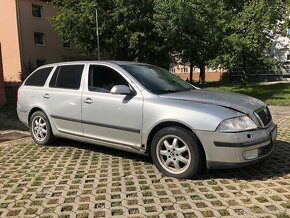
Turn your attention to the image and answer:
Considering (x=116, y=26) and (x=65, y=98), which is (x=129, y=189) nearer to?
(x=65, y=98)

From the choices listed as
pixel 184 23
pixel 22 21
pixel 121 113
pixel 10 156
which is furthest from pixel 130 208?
pixel 22 21

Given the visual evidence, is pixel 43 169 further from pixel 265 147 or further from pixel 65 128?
pixel 265 147

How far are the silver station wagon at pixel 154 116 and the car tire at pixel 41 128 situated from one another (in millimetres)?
19

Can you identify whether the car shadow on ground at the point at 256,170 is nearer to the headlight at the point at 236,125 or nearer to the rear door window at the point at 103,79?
the headlight at the point at 236,125

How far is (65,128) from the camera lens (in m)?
6.74

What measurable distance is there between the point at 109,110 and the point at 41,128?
208 centimetres

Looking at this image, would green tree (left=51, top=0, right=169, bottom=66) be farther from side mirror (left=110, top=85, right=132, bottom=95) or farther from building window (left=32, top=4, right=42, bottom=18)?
side mirror (left=110, top=85, right=132, bottom=95)

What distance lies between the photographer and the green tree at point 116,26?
85.4 feet

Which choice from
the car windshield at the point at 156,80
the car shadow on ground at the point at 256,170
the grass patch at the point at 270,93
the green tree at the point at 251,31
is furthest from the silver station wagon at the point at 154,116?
the green tree at the point at 251,31

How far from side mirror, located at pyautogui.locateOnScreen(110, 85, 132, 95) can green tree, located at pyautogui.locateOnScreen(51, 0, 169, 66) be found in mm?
20517

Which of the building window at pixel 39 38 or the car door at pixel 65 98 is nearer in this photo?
the car door at pixel 65 98

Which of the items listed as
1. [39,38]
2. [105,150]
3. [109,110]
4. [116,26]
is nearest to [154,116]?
[109,110]

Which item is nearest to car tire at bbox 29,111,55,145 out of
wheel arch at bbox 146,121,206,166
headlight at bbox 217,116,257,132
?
wheel arch at bbox 146,121,206,166

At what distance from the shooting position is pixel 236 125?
487 cm
